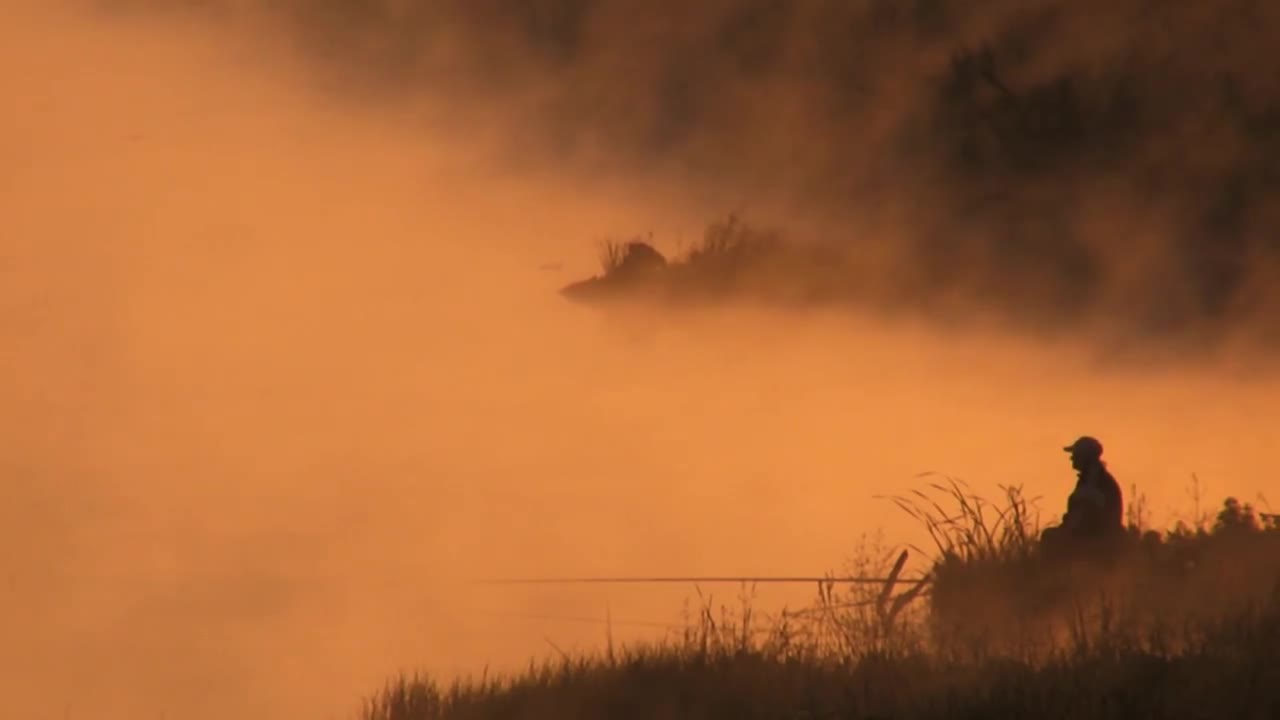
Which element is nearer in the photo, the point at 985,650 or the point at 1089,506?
the point at 985,650

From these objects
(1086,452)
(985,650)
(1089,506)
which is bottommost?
(985,650)

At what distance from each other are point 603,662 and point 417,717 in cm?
100

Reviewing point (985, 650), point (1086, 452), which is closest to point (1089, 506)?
point (1086, 452)

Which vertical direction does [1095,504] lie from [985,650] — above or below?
above

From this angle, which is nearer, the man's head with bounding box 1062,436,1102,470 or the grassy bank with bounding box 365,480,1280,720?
the grassy bank with bounding box 365,480,1280,720

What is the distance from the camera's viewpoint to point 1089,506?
37.2 feet

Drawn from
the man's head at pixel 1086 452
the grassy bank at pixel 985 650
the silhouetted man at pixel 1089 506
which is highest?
the man's head at pixel 1086 452

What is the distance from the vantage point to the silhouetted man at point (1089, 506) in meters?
11.3

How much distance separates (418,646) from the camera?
15.1 m

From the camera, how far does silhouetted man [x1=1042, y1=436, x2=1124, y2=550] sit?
37.2 feet

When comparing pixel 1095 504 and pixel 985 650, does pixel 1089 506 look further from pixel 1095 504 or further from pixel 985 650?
pixel 985 650

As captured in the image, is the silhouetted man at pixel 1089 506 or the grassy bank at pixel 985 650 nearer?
the grassy bank at pixel 985 650

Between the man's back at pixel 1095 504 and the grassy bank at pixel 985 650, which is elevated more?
the man's back at pixel 1095 504

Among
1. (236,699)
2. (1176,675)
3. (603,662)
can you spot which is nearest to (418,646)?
(236,699)
